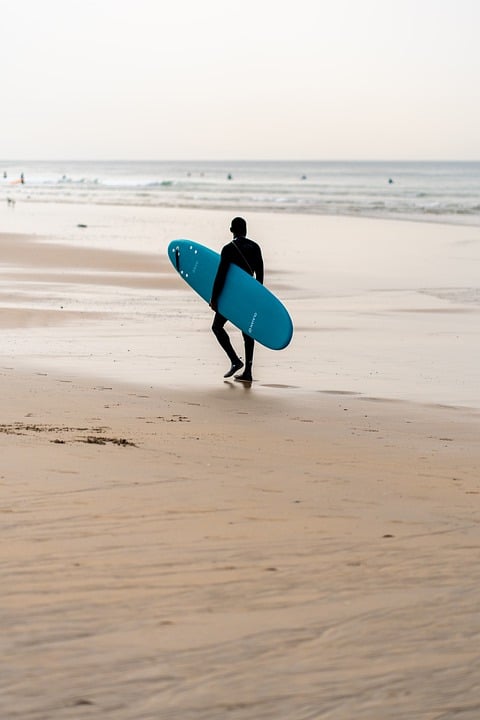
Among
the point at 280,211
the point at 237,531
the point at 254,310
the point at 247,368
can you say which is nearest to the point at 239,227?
the point at 254,310

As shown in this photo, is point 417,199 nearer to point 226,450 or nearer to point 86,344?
point 86,344

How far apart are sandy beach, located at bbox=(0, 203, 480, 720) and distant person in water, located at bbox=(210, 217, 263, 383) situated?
0.86ft

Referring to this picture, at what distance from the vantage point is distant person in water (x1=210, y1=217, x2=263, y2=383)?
935 centimetres

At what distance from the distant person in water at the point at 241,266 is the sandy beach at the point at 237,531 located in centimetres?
26

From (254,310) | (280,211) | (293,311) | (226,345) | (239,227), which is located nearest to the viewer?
(239,227)

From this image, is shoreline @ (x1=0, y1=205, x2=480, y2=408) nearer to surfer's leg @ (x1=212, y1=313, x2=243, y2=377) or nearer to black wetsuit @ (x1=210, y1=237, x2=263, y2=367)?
surfer's leg @ (x1=212, y1=313, x2=243, y2=377)

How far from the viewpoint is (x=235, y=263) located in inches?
383

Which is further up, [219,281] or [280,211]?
[280,211]

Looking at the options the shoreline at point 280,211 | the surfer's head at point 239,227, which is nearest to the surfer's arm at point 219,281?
the surfer's head at point 239,227

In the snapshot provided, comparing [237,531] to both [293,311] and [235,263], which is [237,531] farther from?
[293,311]

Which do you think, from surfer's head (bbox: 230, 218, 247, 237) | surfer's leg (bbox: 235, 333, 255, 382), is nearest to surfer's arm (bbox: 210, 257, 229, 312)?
surfer's head (bbox: 230, 218, 247, 237)

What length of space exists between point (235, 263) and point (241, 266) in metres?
0.06

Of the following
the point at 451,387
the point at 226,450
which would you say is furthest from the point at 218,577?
the point at 451,387

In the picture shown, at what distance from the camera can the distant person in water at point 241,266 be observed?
9352 millimetres
